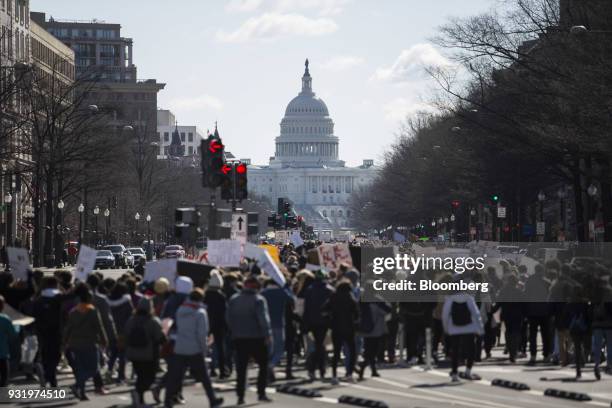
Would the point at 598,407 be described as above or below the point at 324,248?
below

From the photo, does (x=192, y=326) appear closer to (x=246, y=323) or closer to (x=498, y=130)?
(x=246, y=323)

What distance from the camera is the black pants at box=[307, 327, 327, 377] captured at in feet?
95.3

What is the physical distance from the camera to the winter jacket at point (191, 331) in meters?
23.8

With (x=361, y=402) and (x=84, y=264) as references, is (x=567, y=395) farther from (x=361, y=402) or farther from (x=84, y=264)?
(x=84, y=264)

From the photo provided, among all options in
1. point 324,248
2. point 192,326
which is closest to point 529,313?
point 324,248

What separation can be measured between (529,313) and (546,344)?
1.20 m

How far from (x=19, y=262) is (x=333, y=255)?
7035mm

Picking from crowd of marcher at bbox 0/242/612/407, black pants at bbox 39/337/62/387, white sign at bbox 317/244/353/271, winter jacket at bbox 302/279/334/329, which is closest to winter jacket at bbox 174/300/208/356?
crowd of marcher at bbox 0/242/612/407

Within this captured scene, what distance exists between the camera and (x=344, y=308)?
2847 centimetres

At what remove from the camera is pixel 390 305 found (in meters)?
31.5

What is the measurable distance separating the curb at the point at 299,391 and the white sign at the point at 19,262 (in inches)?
232

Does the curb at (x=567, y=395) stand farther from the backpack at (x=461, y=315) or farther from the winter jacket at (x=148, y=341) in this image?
the winter jacket at (x=148, y=341)

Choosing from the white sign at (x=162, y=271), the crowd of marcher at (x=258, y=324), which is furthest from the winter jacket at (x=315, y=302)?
the white sign at (x=162, y=271)

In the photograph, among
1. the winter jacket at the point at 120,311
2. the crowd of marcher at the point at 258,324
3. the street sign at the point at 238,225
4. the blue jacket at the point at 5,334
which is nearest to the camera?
the crowd of marcher at the point at 258,324
